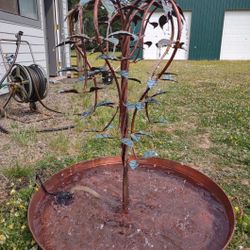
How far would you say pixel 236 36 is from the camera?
15.4 m

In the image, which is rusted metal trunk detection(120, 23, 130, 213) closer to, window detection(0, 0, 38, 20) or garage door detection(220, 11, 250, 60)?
window detection(0, 0, 38, 20)

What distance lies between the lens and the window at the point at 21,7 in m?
4.54

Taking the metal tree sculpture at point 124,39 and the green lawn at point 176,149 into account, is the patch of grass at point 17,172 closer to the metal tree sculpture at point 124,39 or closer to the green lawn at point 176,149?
the green lawn at point 176,149

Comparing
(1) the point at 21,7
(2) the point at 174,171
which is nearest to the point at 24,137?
(2) the point at 174,171

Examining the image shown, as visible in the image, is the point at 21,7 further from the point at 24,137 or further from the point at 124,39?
the point at 124,39

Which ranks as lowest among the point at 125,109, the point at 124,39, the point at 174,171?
the point at 174,171

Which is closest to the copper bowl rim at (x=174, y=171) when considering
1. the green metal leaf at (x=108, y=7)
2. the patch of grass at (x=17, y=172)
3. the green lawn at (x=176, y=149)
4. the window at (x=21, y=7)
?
the green lawn at (x=176, y=149)

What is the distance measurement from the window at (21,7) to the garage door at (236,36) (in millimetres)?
12596

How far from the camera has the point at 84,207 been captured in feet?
5.21

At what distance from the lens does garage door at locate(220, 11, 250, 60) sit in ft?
49.8

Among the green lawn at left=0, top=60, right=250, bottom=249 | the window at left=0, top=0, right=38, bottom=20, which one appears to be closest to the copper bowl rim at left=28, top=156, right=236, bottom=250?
the green lawn at left=0, top=60, right=250, bottom=249

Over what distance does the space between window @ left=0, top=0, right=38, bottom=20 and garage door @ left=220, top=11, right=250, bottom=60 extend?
41.3ft

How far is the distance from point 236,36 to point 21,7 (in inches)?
534

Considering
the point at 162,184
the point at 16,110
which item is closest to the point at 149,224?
the point at 162,184
